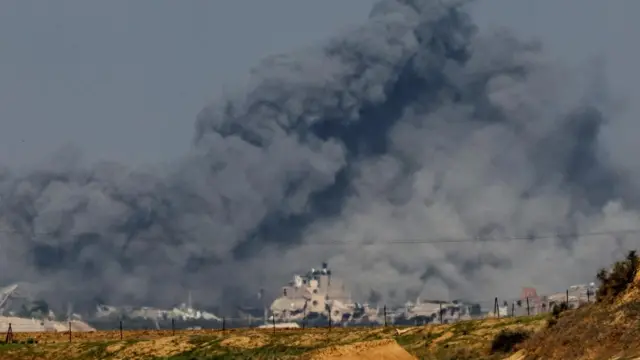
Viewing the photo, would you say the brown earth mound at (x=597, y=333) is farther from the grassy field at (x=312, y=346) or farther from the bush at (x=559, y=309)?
the grassy field at (x=312, y=346)

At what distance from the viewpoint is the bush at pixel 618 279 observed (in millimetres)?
53562

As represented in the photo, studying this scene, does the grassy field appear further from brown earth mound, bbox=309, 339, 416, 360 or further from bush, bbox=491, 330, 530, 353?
bush, bbox=491, 330, 530, 353

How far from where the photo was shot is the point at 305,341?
97.4 m

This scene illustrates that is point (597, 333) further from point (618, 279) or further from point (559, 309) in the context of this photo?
point (559, 309)

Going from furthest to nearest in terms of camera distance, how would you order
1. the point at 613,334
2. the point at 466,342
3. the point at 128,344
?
the point at 128,344
the point at 466,342
the point at 613,334

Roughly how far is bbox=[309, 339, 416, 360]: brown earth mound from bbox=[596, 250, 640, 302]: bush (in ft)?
40.4

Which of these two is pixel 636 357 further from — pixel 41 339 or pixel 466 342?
pixel 41 339

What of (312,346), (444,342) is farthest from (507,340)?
(312,346)

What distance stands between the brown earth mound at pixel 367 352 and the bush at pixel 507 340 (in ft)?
25.0

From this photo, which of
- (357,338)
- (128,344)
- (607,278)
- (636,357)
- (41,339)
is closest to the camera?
(636,357)

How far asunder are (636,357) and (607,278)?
1374 cm

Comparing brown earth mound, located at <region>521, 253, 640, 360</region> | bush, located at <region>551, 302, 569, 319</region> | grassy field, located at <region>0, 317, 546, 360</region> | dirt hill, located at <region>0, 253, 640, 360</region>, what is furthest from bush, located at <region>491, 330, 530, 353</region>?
brown earth mound, located at <region>521, 253, 640, 360</region>

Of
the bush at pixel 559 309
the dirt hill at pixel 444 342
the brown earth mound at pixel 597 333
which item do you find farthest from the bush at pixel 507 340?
the brown earth mound at pixel 597 333

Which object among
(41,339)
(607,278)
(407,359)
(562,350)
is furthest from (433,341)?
(41,339)
